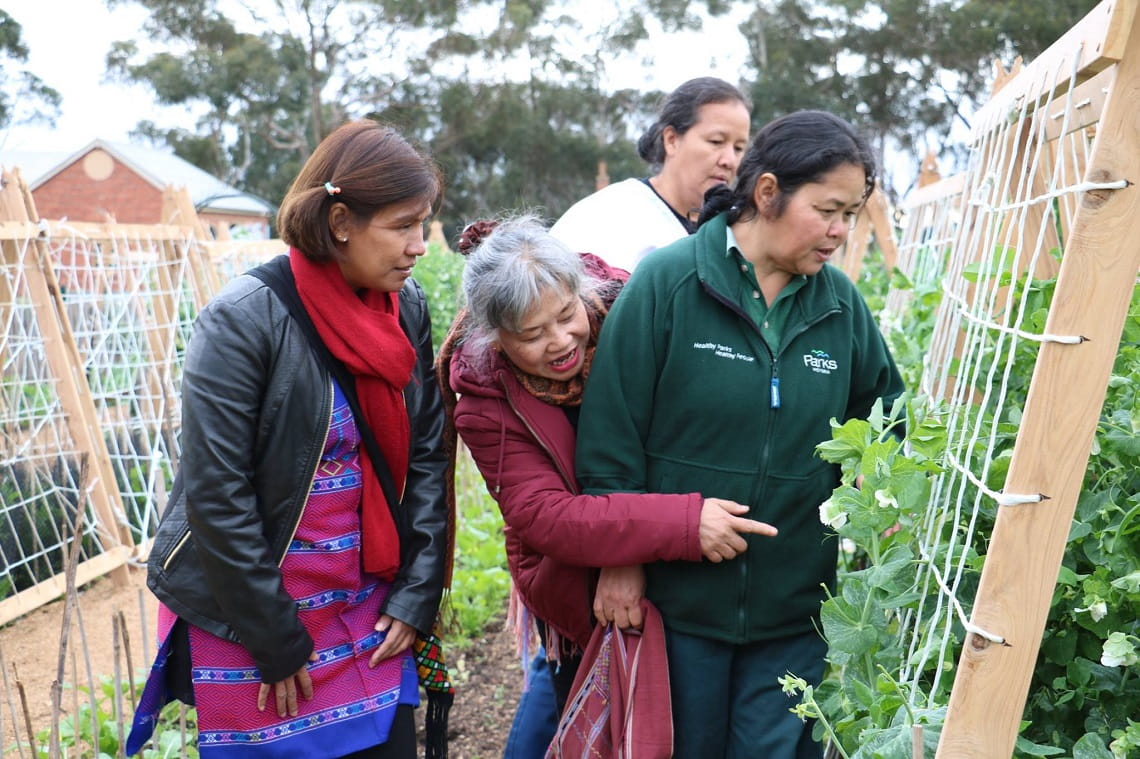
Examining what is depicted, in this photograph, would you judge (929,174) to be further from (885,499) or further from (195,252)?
(885,499)

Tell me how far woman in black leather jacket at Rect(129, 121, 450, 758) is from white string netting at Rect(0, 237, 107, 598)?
3026 mm

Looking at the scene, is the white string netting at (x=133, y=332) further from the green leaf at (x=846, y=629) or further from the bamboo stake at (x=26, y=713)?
the green leaf at (x=846, y=629)

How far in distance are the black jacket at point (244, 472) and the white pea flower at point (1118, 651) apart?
143 cm

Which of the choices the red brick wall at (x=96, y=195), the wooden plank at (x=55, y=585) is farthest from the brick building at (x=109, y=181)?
the wooden plank at (x=55, y=585)

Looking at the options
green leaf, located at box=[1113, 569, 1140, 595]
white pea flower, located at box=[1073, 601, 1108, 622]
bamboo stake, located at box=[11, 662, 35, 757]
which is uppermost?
green leaf, located at box=[1113, 569, 1140, 595]

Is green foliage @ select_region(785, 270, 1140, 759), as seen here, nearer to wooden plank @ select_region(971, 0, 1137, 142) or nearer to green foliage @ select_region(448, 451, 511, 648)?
wooden plank @ select_region(971, 0, 1137, 142)

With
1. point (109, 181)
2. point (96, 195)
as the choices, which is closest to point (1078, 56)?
point (109, 181)

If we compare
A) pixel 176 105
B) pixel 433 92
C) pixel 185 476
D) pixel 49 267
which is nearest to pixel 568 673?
pixel 185 476

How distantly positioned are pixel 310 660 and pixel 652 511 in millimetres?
774

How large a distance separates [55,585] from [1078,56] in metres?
4.96

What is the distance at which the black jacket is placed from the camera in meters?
2.03

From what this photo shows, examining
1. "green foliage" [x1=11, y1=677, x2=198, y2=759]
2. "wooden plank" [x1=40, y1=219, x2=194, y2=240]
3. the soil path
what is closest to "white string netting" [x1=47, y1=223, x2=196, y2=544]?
"wooden plank" [x1=40, y1=219, x2=194, y2=240]

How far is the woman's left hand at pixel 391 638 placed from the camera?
2291 mm

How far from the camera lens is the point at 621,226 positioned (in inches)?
116
